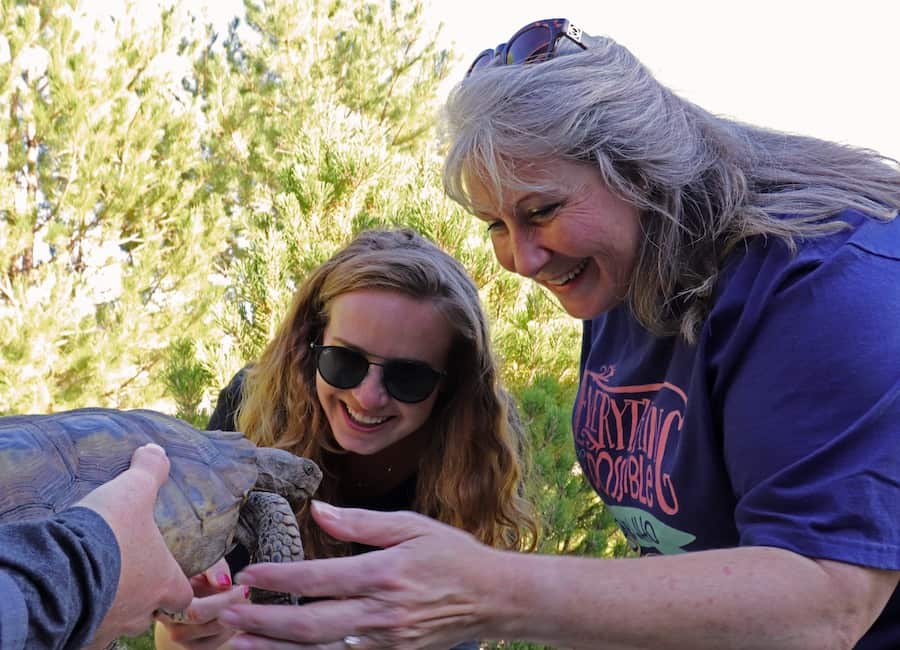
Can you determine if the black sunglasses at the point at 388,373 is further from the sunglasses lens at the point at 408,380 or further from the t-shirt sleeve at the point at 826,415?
the t-shirt sleeve at the point at 826,415

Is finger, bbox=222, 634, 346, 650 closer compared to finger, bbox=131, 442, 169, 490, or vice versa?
finger, bbox=222, 634, 346, 650

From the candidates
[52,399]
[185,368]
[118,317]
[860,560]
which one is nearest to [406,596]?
[860,560]

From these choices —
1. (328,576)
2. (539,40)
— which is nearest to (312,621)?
(328,576)

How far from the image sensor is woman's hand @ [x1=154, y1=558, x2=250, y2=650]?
5.95 ft

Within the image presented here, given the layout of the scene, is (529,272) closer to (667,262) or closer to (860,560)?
(667,262)

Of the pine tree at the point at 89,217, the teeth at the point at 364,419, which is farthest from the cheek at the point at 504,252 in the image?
the pine tree at the point at 89,217

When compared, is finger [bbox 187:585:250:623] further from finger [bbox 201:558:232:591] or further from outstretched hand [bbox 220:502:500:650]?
outstretched hand [bbox 220:502:500:650]

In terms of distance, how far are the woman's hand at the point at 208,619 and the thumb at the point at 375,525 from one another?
2.28 feet

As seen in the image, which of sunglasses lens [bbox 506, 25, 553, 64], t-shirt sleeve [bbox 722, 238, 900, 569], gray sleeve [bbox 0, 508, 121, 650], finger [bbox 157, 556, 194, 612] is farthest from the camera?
sunglasses lens [bbox 506, 25, 553, 64]

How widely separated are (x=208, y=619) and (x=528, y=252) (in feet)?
3.60

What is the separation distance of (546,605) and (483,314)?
4.26ft

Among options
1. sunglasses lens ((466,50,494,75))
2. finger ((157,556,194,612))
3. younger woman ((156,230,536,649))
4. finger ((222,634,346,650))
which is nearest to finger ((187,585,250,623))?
younger woman ((156,230,536,649))

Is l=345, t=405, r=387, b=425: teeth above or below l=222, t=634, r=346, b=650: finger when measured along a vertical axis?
above

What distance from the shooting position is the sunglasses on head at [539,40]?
62.9 inches
